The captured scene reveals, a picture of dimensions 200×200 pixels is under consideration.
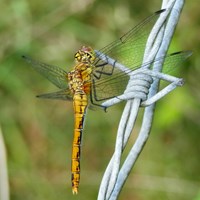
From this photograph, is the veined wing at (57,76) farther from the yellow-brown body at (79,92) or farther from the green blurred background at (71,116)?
the green blurred background at (71,116)

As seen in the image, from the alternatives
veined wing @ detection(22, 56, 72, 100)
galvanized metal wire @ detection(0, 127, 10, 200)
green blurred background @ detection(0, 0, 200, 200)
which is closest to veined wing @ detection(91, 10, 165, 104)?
veined wing @ detection(22, 56, 72, 100)

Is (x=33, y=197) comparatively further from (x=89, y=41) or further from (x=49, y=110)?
(x=89, y=41)

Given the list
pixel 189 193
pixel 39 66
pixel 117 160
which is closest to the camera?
pixel 117 160

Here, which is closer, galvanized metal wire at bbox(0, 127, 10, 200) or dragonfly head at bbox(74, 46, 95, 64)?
dragonfly head at bbox(74, 46, 95, 64)

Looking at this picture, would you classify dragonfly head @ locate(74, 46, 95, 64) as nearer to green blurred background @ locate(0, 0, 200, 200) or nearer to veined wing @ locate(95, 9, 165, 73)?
veined wing @ locate(95, 9, 165, 73)

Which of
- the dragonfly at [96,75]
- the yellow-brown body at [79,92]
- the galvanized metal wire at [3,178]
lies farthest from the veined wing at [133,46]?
the galvanized metal wire at [3,178]

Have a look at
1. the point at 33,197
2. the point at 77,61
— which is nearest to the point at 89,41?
the point at 33,197

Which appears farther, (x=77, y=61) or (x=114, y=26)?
(x=114, y=26)
